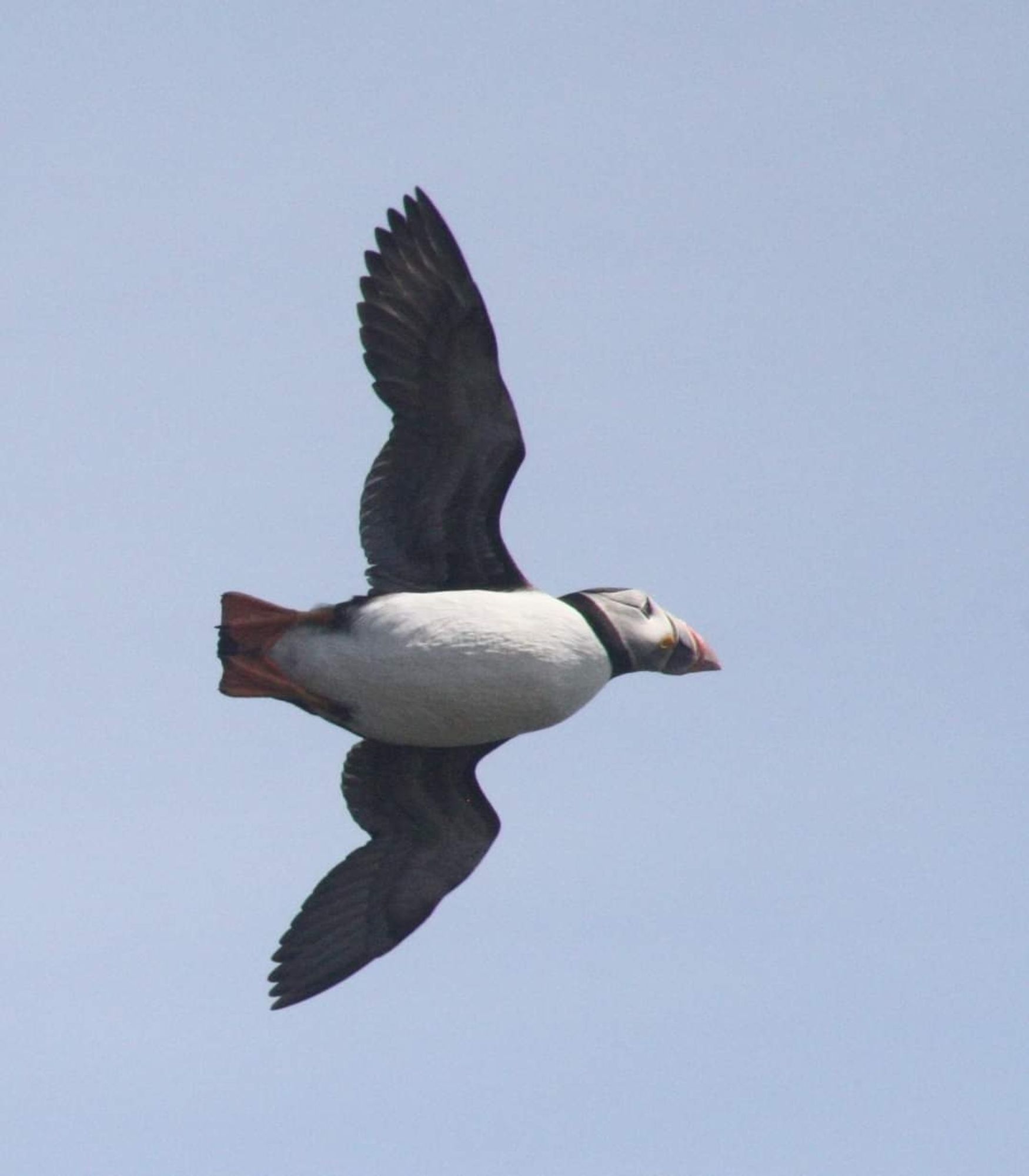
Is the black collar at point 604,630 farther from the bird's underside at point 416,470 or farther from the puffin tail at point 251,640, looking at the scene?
the puffin tail at point 251,640

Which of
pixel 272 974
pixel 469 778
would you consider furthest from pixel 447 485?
pixel 272 974

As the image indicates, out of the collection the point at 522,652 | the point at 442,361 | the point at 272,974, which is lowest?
the point at 272,974

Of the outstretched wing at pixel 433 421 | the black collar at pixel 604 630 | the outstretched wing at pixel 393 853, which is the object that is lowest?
the outstretched wing at pixel 393 853

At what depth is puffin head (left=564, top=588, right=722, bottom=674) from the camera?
14945mm

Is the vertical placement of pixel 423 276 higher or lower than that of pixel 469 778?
higher

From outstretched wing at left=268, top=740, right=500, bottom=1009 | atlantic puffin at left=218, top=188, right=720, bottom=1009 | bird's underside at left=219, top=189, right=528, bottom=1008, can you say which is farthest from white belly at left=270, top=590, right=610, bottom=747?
outstretched wing at left=268, top=740, right=500, bottom=1009

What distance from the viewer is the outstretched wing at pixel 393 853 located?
15.4m

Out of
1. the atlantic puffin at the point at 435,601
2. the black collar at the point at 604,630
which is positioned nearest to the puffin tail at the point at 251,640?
the atlantic puffin at the point at 435,601

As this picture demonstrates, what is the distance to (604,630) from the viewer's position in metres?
14.9

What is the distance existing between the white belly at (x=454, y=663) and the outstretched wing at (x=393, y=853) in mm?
Result: 724

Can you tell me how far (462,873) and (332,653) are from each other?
1544 millimetres

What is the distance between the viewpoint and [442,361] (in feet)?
47.8

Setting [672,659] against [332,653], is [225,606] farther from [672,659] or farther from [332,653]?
[672,659]

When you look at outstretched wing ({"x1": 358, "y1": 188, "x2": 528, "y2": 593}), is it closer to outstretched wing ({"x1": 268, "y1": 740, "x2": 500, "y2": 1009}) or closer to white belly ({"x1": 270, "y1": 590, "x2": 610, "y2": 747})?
white belly ({"x1": 270, "y1": 590, "x2": 610, "y2": 747})
